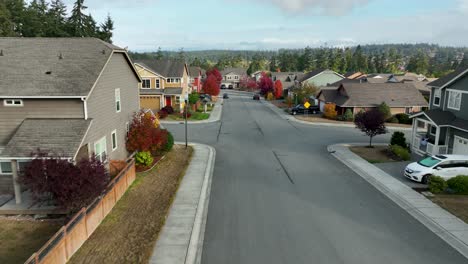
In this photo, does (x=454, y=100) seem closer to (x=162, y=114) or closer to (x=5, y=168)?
(x=5, y=168)

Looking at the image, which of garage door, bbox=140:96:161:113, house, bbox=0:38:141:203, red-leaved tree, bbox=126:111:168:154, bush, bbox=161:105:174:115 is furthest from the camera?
garage door, bbox=140:96:161:113

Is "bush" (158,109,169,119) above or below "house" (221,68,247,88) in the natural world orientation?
below

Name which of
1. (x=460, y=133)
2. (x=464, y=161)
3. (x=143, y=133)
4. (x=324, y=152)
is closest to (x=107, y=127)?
(x=143, y=133)

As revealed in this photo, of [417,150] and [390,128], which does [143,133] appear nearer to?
[417,150]

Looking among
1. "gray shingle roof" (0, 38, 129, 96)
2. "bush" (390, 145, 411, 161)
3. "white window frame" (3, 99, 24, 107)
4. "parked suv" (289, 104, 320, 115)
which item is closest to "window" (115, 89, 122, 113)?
"gray shingle roof" (0, 38, 129, 96)

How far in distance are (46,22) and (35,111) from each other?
55208mm

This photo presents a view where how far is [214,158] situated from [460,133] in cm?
1850

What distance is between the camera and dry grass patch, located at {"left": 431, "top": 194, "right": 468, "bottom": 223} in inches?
657

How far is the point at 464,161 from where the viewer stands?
21125 mm

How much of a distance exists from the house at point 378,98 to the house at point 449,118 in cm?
1880

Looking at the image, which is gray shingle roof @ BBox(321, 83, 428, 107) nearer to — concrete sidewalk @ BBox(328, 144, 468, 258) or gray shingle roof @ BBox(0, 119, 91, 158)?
concrete sidewalk @ BBox(328, 144, 468, 258)

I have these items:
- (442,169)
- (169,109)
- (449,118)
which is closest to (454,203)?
(442,169)

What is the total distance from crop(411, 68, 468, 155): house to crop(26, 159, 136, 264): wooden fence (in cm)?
2362

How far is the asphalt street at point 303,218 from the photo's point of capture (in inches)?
500
